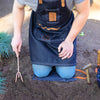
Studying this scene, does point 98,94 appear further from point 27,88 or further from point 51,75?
point 27,88

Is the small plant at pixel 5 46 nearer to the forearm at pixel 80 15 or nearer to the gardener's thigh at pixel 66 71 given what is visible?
the gardener's thigh at pixel 66 71

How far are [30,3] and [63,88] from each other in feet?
2.52

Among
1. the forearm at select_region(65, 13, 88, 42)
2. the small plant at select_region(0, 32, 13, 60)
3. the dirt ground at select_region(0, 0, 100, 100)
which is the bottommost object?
the dirt ground at select_region(0, 0, 100, 100)

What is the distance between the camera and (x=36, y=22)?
1343 millimetres

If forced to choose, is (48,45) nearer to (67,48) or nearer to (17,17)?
(67,48)

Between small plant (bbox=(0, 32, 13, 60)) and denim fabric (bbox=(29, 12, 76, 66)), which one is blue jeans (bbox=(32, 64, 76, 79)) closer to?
denim fabric (bbox=(29, 12, 76, 66))

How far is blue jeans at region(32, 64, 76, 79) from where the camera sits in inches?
52.6

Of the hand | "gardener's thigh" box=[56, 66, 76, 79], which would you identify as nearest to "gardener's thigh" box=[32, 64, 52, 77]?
"gardener's thigh" box=[56, 66, 76, 79]

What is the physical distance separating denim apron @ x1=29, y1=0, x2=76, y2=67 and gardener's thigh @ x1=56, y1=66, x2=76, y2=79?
5 cm

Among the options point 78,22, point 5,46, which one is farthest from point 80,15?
point 5,46

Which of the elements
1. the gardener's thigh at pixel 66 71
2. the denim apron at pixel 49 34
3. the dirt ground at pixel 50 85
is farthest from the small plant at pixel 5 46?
the gardener's thigh at pixel 66 71

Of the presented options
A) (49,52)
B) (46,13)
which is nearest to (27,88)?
(49,52)

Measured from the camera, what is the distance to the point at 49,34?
1303 mm

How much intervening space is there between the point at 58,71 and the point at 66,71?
9cm
